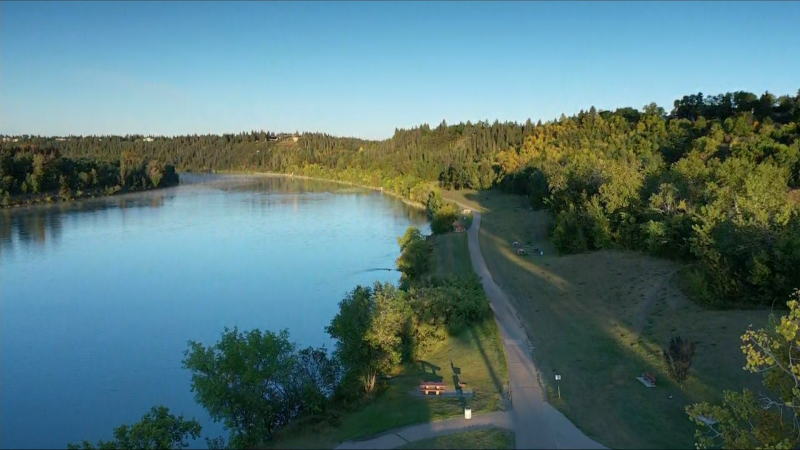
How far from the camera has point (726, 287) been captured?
2458 centimetres

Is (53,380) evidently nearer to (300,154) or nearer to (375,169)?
(375,169)

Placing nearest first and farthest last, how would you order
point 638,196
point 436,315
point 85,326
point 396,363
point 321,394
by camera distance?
point 321,394, point 396,363, point 436,315, point 85,326, point 638,196

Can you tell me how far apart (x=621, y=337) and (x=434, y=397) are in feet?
31.2

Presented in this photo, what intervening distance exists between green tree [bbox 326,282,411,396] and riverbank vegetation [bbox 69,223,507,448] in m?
0.04

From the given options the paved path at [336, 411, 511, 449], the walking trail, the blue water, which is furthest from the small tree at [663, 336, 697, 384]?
the blue water

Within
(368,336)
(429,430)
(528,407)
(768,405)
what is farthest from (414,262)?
(768,405)

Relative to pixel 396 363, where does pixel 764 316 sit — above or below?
above

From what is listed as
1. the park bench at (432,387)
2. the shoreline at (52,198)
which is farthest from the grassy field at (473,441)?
the shoreline at (52,198)

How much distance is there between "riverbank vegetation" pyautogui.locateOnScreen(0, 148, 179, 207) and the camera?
92.8 m

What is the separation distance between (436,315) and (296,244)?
34369 mm

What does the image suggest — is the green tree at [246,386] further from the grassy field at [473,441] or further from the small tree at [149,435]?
the grassy field at [473,441]

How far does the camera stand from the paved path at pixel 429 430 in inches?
618

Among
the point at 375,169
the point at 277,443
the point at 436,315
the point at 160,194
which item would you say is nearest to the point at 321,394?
the point at 277,443

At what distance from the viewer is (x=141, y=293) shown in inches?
1592
